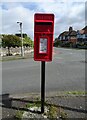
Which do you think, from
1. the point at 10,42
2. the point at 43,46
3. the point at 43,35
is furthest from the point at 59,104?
the point at 10,42

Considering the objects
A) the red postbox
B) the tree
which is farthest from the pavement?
the tree

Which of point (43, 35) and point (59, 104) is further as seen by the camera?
point (59, 104)

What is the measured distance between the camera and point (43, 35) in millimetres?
4715

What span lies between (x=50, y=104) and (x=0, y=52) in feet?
90.8

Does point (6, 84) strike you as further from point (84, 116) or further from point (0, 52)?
point (0, 52)

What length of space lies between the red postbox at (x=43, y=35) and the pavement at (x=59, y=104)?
3.80 feet

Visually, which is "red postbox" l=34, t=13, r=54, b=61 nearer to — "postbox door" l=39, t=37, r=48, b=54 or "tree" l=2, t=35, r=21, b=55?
"postbox door" l=39, t=37, r=48, b=54

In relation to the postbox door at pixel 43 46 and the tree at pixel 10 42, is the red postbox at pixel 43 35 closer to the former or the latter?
the postbox door at pixel 43 46

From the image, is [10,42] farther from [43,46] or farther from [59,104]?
[43,46]

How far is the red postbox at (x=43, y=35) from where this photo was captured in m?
4.61

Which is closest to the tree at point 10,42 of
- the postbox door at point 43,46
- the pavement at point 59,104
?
the pavement at point 59,104

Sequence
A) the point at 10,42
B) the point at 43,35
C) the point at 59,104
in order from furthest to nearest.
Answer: the point at 10,42
the point at 59,104
the point at 43,35

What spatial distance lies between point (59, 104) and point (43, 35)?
63.8 inches

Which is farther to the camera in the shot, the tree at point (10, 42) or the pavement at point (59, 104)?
the tree at point (10, 42)
